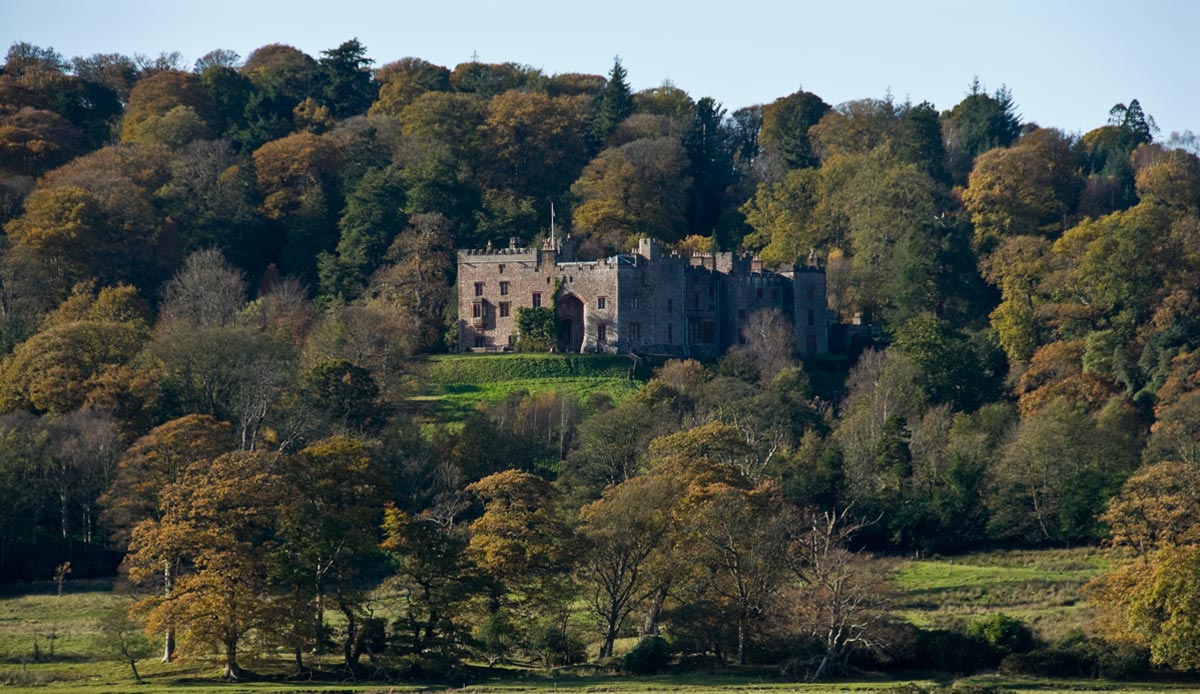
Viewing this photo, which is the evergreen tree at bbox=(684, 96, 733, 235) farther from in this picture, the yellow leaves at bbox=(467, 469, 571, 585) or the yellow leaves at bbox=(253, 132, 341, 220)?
the yellow leaves at bbox=(467, 469, 571, 585)

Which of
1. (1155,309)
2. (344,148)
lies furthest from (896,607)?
(344,148)

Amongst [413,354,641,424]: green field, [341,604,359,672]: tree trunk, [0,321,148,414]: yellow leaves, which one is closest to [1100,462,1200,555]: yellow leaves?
[341,604,359,672]: tree trunk

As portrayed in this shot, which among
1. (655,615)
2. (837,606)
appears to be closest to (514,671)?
(655,615)

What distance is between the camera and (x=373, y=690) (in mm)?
50625

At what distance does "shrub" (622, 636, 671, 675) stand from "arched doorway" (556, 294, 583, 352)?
34237mm

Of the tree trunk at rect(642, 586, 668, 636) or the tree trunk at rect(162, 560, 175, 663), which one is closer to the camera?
the tree trunk at rect(162, 560, 175, 663)

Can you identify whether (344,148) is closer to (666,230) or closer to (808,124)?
(666,230)

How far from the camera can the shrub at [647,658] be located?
54.3 m

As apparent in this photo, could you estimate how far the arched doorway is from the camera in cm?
8838

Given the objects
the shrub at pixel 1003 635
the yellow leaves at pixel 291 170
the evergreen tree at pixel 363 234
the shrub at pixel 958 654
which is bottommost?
the shrub at pixel 958 654

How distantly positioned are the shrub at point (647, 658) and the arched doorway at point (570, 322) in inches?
1348

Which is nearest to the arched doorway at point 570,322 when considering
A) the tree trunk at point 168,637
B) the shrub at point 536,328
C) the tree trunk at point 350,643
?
the shrub at point 536,328

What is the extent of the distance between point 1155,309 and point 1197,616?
36151 millimetres

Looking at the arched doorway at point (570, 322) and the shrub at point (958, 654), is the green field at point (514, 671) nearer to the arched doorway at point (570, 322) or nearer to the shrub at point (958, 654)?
the shrub at point (958, 654)
